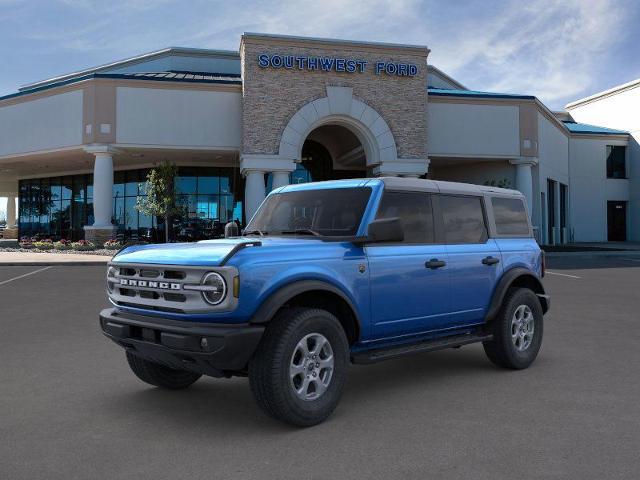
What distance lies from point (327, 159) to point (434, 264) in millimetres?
31559

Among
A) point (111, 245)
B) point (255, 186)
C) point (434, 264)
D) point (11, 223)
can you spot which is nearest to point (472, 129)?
point (255, 186)

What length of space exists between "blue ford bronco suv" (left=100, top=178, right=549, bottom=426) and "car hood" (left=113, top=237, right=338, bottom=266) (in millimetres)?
16

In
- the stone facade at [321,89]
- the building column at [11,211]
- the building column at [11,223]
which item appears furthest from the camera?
the building column at [11,211]

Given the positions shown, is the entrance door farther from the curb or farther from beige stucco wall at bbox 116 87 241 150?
beige stucco wall at bbox 116 87 241 150

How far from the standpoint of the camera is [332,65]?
2822cm

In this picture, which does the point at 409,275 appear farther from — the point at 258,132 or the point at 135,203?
the point at 135,203

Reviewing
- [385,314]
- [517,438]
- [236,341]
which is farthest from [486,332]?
[236,341]

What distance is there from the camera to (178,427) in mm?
4402

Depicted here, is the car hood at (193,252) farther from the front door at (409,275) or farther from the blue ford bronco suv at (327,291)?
the front door at (409,275)

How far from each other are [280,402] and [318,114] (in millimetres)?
25335

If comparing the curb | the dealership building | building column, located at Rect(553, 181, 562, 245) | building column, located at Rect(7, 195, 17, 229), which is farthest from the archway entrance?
building column, located at Rect(7, 195, 17, 229)

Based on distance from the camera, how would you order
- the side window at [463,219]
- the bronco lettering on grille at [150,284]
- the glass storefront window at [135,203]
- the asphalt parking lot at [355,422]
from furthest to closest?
the glass storefront window at [135,203], the side window at [463,219], the bronco lettering on grille at [150,284], the asphalt parking lot at [355,422]

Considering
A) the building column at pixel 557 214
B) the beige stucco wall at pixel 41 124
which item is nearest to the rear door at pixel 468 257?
the beige stucco wall at pixel 41 124

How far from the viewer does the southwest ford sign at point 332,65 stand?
27.6 m
